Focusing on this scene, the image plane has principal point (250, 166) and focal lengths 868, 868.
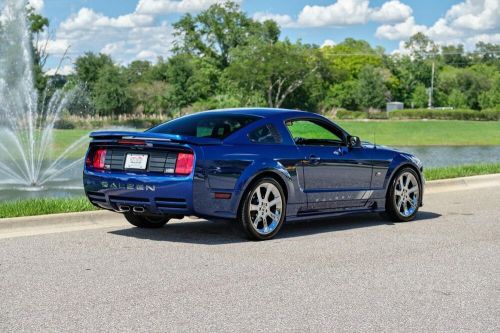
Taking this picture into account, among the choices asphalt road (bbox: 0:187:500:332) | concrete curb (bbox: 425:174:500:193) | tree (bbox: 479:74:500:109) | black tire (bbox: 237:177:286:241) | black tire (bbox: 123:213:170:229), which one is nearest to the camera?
asphalt road (bbox: 0:187:500:332)

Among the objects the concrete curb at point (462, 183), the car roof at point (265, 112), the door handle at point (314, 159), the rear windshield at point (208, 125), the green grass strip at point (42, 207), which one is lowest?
the concrete curb at point (462, 183)

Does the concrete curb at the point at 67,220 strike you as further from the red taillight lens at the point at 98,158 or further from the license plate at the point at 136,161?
the license plate at the point at 136,161

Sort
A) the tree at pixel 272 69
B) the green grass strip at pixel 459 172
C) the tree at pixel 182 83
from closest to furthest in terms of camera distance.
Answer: the green grass strip at pixel 459 172 < the tree at pixel 182 83 < the tree at pixel 272 69

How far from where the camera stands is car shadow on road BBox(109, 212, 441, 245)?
9695 mm

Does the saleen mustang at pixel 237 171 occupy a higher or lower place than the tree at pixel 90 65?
lower

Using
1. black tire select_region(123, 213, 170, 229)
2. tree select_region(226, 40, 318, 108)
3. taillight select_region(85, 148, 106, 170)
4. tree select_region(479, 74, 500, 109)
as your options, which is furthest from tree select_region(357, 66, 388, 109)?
taillight select_region(85, 148, 106, 170)

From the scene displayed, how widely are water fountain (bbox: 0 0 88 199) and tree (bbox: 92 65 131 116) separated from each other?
249 centimetres

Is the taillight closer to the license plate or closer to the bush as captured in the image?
the license plate

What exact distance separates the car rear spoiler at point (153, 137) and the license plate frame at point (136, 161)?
0.65 ft

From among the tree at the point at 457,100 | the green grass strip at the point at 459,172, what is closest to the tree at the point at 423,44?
the tree at the point at 457,100

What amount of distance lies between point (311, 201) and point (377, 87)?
11039cm

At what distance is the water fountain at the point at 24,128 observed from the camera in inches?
1005

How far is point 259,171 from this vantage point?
9375 millimetres

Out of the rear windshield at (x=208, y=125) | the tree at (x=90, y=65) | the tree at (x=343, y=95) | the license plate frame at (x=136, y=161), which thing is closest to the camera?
the license plate frame at (x=136, y=161)
